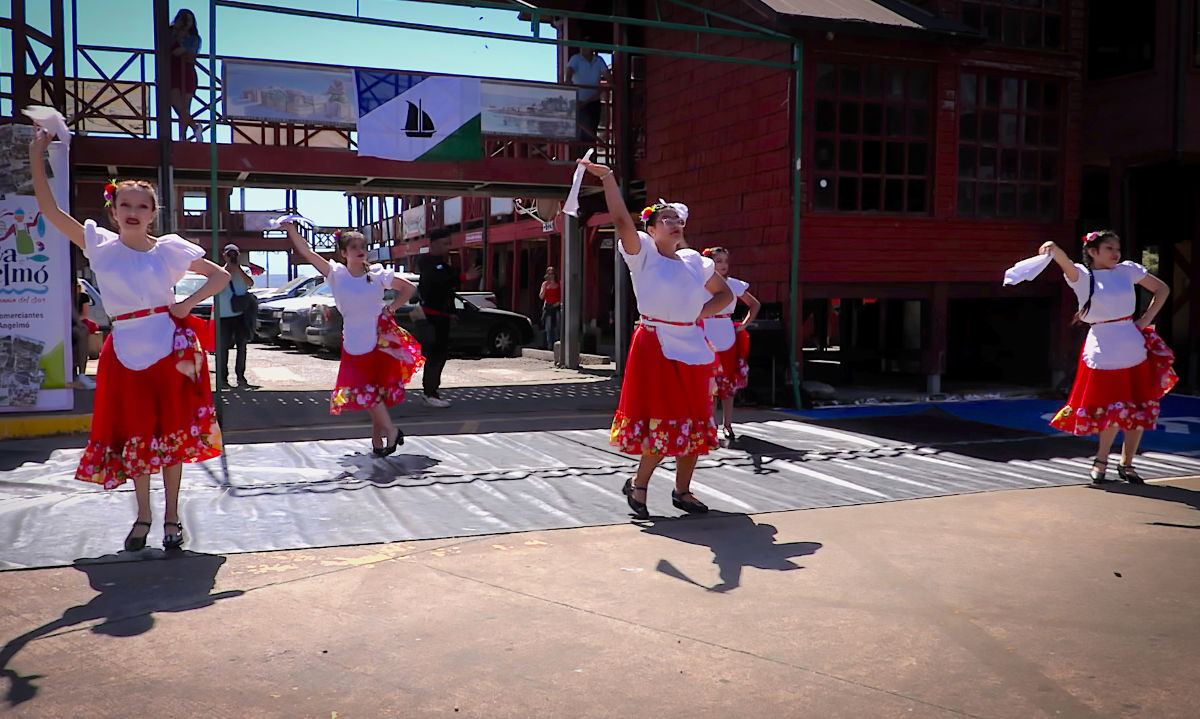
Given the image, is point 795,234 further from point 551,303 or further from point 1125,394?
point 551,303

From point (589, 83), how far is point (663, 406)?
9.90m

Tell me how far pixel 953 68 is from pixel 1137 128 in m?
2.59

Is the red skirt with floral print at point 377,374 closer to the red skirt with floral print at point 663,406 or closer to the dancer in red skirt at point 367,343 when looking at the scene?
the dancer in red skirt at point 367,343

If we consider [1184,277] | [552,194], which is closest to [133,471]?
[552,194]

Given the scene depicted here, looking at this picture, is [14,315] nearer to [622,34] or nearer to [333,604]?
[333,604]

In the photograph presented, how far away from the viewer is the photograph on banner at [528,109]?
1338cm

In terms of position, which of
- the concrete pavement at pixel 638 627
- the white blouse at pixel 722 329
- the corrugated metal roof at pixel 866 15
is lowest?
the concrete pavement at pixel 638 627

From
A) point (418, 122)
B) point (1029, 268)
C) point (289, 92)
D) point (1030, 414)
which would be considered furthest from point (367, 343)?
point (1030, 414)

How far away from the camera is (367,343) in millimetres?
7633

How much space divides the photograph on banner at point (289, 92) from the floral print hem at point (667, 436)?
26.3 ft

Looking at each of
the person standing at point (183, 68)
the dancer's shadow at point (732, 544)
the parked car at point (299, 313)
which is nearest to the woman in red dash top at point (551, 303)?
the parked car at point (299, 313)

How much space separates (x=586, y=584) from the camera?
4430 mm

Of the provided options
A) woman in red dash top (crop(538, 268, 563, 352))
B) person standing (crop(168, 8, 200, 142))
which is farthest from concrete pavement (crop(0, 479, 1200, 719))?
woman in red dash top (crop(538, 268, 563, 352))

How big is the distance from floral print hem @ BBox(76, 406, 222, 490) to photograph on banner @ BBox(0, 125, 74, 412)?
14.8 feet
